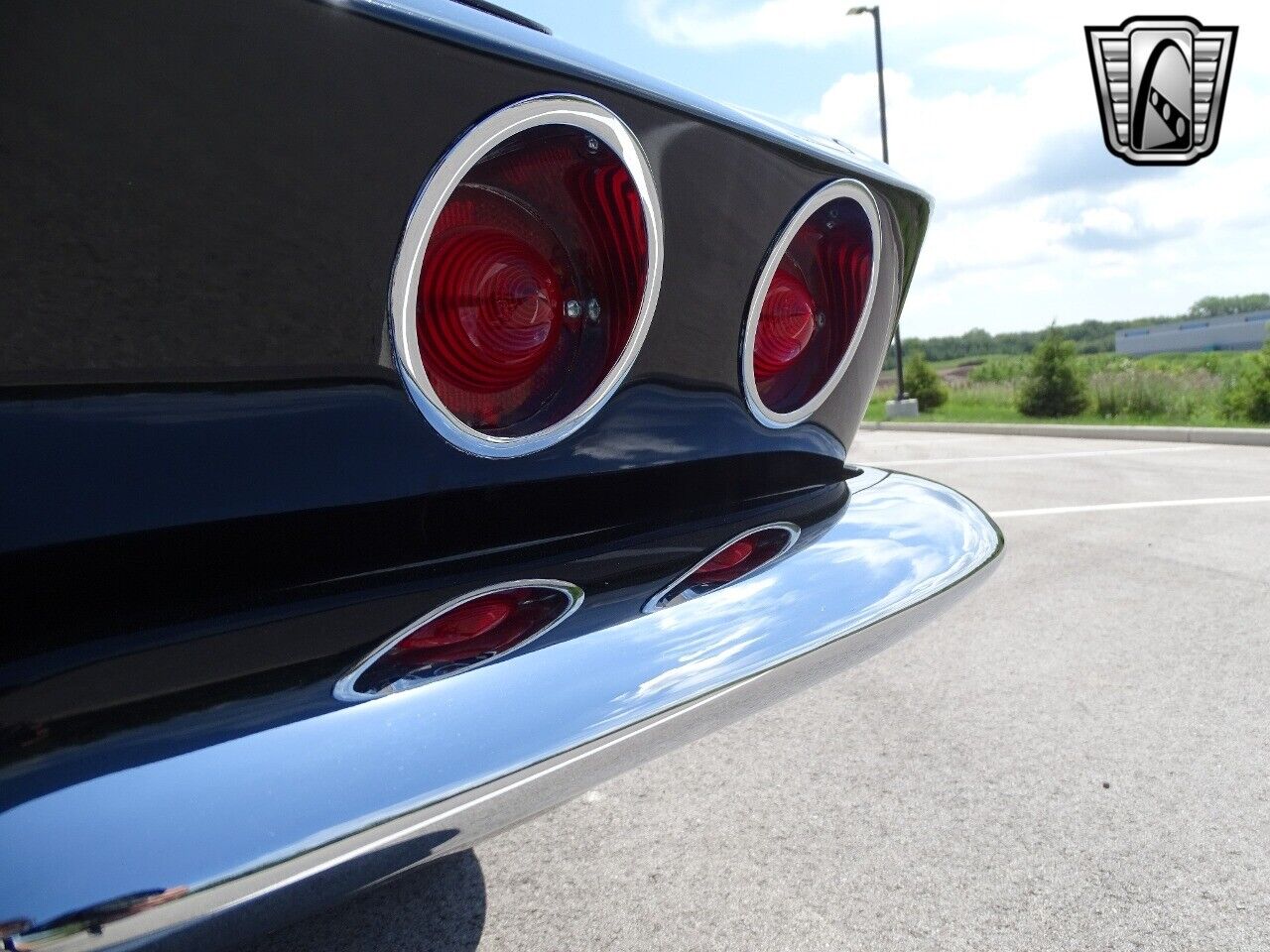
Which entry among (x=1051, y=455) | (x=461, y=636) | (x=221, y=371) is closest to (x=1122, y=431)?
(x=1051, y=455)

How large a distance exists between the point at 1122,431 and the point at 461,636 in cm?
1216

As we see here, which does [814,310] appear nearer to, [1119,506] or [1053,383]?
[1119,506]

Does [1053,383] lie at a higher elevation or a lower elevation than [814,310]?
lower

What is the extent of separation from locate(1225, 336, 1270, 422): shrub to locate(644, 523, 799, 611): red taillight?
14883 mm

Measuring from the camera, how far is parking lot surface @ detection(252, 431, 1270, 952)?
4.93 ft

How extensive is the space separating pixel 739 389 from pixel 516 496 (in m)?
0.36

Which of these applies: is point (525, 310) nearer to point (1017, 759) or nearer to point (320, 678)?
point (320, 678)

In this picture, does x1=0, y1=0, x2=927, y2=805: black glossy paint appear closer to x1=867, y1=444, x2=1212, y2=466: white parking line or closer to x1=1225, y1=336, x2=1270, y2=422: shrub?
x1=867, y1=444, x2=1212, y2=466: white parking line

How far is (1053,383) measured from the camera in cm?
1694

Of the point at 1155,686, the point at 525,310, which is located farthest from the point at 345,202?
the point at 1155,686

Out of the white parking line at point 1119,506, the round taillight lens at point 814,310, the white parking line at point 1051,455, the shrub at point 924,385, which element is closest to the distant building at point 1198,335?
the shrub at point 924,385

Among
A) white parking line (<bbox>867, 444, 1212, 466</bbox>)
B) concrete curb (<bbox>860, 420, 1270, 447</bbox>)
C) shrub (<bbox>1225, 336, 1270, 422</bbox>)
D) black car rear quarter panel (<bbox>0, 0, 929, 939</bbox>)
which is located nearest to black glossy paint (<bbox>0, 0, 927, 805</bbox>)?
black car rear quarter panel (<bbox>0, 0, 929, 939</bbox>)

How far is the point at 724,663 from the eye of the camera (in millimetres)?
925

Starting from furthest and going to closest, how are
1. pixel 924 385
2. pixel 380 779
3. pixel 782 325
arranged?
pixel 924 385 < pixel 782 325 < pixel 380 779
